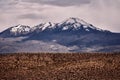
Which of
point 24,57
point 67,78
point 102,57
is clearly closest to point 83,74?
point 67,78

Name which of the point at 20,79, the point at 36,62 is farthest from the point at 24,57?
the point at 20,79

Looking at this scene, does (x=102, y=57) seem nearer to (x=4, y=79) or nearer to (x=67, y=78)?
(x=67, y=78)

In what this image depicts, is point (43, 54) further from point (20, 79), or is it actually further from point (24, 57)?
point (20, 79)

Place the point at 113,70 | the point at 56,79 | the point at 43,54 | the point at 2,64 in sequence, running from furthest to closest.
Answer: the point at 43,54
the point at 2,64
the point at 113,70
the point at 56,79

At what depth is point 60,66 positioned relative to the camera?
65500mm

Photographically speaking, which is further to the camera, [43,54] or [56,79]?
[43,54]

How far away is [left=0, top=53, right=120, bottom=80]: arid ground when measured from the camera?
58688 mm

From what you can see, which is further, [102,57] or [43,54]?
[43,54]

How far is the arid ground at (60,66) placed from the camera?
193 feet

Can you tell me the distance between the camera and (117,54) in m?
69.9

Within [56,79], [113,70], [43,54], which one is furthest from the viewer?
[43,54]

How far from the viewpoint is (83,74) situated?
5925cm

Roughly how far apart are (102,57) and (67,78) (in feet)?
47.0

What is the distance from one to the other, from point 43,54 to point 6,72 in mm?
12718
